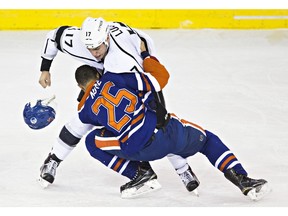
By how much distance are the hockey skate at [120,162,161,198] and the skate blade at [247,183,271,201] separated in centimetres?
39

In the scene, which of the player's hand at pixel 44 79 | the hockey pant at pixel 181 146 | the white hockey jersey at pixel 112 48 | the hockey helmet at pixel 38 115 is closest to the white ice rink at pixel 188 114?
the hockey pant at pixel 181 146

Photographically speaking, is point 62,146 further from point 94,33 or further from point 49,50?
point 94,33

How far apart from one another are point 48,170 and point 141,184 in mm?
427

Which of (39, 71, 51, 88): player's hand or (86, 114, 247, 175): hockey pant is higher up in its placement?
(86, 114, 247, 175): hockey pant

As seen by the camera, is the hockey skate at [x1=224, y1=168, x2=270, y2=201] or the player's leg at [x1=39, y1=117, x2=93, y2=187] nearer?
the hockey skate at [x1=224, y1=168, x2=270, y2=201]

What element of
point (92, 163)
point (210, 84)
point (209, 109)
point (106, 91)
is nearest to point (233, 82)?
point (210, 84)

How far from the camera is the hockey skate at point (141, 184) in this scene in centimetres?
376

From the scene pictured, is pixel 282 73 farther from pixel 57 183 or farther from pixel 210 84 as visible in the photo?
pixel 57 183

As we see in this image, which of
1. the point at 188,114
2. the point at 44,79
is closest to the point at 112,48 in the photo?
the point at 44,79

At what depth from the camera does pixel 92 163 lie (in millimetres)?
4227

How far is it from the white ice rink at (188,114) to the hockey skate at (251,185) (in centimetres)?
4

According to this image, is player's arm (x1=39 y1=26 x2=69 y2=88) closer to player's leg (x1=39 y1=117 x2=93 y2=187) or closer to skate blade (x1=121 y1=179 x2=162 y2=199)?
player's leg (x1=39 y1=117 x2=93 y2=187)

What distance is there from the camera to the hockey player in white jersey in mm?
3668

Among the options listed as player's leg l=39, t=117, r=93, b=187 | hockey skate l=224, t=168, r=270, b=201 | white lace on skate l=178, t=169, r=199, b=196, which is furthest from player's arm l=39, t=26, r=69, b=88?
hockey skate l=224, t=168, r=270, b=201
